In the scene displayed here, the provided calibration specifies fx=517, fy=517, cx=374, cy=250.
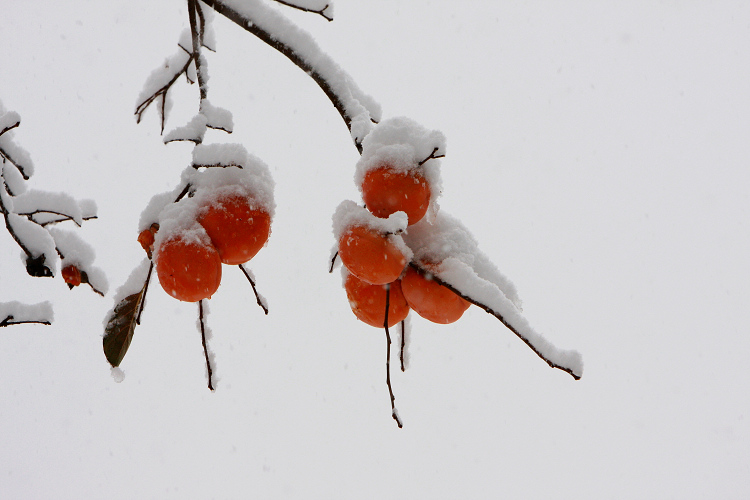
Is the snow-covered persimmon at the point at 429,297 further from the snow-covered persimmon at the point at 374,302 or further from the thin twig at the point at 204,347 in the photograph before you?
the thin twig at the point at 204,347

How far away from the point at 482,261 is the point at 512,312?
165 millimetres

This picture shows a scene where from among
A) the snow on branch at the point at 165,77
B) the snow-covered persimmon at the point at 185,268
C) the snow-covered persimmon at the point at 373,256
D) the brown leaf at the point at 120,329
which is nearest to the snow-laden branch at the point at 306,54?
the snow-covered persimmon at the point at 373,256

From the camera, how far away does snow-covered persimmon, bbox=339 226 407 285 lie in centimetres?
56

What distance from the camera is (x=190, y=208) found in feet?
2.08

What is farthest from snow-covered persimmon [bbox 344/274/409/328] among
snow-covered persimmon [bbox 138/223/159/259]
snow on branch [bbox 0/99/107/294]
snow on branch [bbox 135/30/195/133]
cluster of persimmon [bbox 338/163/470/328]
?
snow on branch [bbox 135/30/195/133]

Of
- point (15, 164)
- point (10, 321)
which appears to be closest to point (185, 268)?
point (10, 321)

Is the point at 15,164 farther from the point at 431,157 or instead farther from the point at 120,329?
the point at 431,157

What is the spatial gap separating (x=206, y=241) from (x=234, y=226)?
0.13 feet

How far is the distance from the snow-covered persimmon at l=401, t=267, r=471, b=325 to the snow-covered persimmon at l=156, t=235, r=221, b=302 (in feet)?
0.78


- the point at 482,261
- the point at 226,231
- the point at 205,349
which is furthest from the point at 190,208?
the point at 482,261

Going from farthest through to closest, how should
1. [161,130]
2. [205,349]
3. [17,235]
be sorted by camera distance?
[161,130] → [17,235] → [205,349]

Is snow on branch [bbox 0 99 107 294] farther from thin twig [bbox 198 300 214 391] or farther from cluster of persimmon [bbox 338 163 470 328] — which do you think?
cluster of persimmon [bbox 338 163 470 328]

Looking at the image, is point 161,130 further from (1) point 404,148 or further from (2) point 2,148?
(1) point 404,148

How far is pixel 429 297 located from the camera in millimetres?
584
